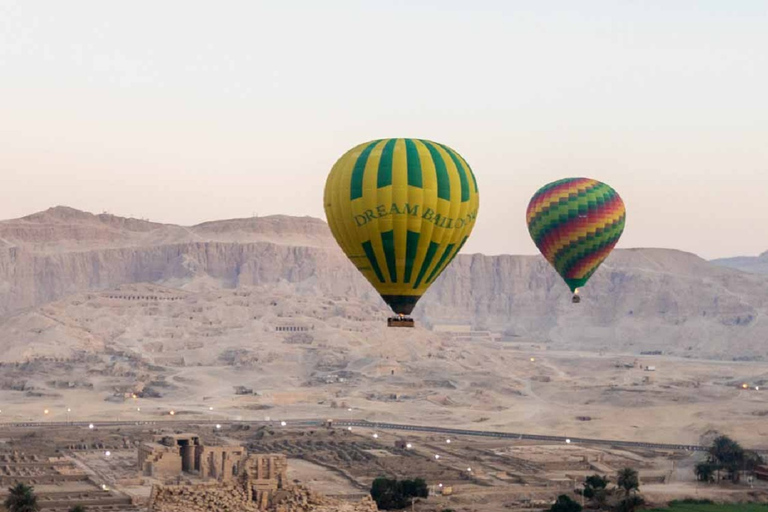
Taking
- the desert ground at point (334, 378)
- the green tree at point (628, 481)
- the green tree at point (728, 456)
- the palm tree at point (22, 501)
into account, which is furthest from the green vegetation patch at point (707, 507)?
the palm tree at point (22, 501)

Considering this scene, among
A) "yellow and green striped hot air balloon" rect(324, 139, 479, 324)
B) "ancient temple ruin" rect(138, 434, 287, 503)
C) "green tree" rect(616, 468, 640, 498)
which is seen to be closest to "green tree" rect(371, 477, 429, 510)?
"ancient temple ruin" rect(138, 434, 287, 503)

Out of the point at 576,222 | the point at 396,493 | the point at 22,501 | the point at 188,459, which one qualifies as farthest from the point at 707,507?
the point at 22,501

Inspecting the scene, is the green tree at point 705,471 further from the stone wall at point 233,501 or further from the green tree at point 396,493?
the stone wall at point 233,501

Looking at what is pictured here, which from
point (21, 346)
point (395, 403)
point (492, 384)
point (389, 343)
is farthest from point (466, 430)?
point (21, 346)

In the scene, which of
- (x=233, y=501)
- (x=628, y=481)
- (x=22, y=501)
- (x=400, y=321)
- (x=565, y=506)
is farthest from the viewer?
(x=628, y=481)

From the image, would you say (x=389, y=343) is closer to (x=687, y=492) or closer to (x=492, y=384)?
(x=492, y=384)

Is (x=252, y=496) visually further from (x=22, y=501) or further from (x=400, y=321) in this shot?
(x=22, y=501)
